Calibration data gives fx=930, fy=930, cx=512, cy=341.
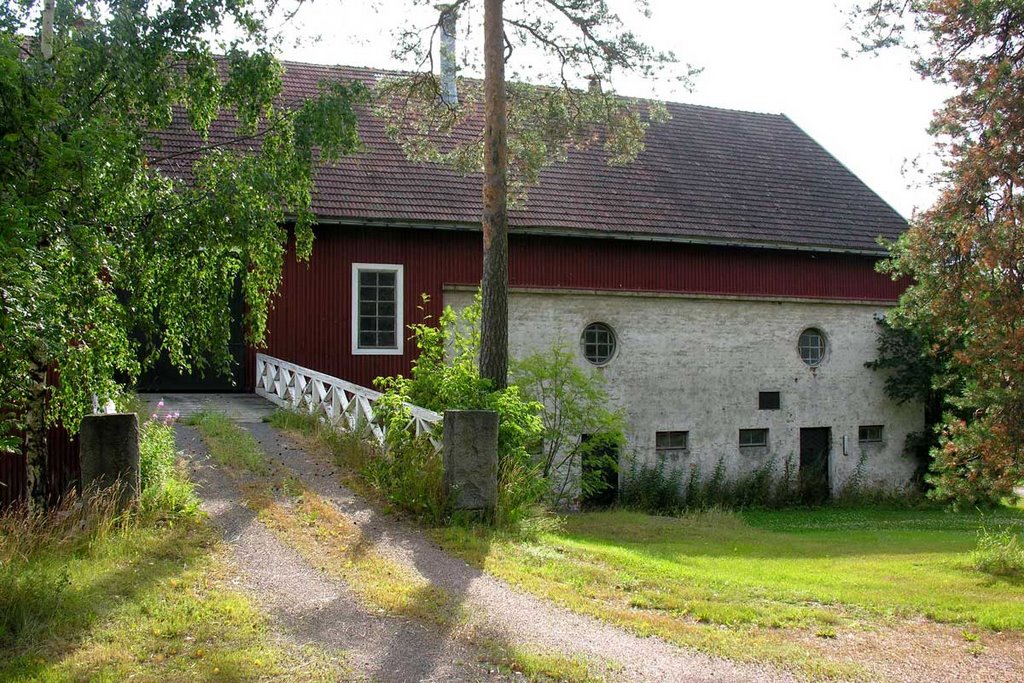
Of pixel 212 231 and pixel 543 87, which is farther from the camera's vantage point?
pixel 543 87

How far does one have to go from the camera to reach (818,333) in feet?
73.4

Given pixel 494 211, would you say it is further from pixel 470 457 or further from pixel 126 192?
pixel 126 192

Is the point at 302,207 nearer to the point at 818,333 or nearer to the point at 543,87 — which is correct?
the point at 543,87

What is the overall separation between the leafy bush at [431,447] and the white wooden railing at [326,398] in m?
0.24

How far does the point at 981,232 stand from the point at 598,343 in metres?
9.83

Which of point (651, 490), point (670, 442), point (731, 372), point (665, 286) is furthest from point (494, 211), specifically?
point (731, 372)

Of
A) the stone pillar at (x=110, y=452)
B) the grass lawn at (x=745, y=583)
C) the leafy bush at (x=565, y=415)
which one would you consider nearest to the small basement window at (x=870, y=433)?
the grass lawn at (x=745, y=583)

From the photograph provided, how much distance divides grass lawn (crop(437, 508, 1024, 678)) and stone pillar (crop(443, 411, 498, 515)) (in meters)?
0.42

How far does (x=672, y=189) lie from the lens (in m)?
21.9

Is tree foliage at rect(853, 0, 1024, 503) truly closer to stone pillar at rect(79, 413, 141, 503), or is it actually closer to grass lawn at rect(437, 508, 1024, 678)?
grass lawn at rect(437, 508, 1024, 678)

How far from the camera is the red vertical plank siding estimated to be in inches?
688

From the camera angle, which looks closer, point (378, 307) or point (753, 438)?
point (378, 307)

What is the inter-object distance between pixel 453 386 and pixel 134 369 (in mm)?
3974

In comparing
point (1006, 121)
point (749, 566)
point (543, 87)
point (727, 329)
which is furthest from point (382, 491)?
point (727, 329)
